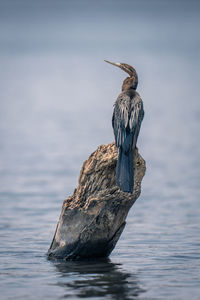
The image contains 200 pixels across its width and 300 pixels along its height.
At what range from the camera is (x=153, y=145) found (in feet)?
122

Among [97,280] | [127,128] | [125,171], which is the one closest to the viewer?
[97,280]

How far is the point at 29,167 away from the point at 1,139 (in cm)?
1760

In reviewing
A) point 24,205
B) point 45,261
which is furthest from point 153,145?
point 45,261

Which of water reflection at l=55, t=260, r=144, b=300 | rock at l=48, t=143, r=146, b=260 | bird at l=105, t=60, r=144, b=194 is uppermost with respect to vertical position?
bird at l=105, t=60, r=144, b=194

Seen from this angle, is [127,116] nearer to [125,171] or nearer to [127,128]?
[127,128]

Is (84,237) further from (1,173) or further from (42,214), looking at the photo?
(1,173)

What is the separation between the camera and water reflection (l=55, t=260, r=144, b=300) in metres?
8.67

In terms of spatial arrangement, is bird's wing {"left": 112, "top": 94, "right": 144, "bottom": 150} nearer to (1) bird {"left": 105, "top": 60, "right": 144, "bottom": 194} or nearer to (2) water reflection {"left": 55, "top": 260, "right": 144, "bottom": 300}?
(1) bird {"left": 105, "top": 60, "right": 144, "bottom": 194}

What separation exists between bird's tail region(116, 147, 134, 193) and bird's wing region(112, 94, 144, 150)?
0.30 meters

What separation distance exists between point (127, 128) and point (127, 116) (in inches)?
6.9

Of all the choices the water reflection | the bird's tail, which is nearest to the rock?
the bird's tail

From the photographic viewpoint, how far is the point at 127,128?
32.9 ft

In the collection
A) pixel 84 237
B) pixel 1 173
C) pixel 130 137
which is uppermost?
pixel 1 173

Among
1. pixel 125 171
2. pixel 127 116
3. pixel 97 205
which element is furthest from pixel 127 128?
pixel 97 205
